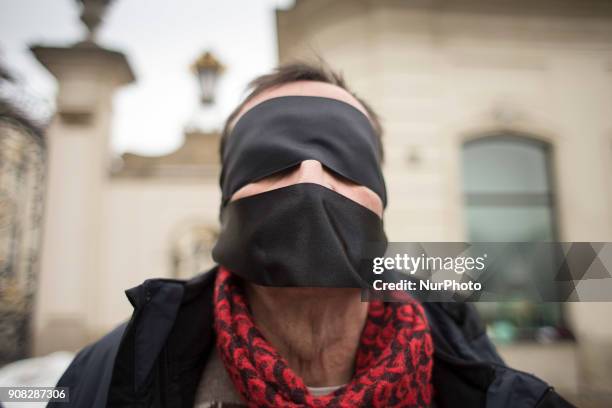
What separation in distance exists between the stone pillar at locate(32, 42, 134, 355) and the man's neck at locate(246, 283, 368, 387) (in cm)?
214

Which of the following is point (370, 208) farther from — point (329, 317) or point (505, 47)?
point (505, 47)

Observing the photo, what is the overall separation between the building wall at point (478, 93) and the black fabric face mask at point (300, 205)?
452 mm

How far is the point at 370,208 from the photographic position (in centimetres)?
99

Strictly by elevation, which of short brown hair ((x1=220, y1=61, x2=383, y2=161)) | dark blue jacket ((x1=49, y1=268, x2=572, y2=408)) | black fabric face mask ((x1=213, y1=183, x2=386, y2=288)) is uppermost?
short brown hair ((x1=220, y1=61, x2=383, y2=161))

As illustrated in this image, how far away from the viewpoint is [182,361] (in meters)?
1.02

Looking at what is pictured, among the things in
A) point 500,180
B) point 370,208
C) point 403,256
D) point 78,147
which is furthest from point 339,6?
point 403,256

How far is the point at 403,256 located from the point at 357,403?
41cm

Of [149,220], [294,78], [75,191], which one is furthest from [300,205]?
[149,220]

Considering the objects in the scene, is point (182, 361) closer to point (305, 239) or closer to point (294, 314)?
point (294, 314)

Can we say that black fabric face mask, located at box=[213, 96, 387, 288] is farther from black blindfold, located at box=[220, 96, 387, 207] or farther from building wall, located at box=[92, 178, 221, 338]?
building wall, located at box=[92, 178, 221, 338]

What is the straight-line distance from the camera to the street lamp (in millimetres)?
3650

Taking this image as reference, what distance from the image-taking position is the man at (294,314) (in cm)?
89

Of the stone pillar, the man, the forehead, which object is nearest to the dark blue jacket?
the man

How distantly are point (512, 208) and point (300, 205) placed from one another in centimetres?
158
